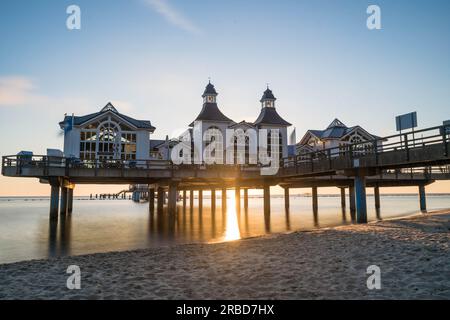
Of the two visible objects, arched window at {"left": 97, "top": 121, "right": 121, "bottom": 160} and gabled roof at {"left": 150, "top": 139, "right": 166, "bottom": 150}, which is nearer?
arched window at {"left": 97, "top": 121, "right": 121, "bottom": 160}

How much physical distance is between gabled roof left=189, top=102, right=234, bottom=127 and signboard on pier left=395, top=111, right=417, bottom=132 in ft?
75.4

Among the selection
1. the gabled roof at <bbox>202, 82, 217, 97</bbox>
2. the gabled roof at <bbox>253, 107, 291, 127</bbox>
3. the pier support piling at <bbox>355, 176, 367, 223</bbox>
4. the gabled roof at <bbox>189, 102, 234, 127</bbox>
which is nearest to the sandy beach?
the pier support piling at <bbox>355, 176, 367, 223</bbox>

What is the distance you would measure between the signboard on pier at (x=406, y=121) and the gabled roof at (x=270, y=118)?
2272 cm

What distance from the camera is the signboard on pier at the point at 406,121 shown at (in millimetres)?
18922

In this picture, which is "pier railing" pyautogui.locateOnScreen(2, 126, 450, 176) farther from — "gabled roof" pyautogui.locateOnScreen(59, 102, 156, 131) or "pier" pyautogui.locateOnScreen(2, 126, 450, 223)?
"gabled roof" pyautogui.locateOnScreen(59, 102, 156, 131)

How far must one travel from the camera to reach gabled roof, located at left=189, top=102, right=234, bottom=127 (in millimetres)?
39875

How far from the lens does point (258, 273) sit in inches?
313

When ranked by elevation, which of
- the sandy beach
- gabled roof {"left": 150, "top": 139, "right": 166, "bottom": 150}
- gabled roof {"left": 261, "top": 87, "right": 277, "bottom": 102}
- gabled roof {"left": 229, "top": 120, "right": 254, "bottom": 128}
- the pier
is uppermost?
gabled roof {"left": 261, "top": 87, "right": 277, "bottom": 102}

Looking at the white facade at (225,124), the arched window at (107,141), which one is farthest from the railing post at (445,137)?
the arched window at (107,141)

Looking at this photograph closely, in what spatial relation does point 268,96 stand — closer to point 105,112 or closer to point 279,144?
point 279,144

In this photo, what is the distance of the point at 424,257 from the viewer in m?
8.39

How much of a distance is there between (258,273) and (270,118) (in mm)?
36621
